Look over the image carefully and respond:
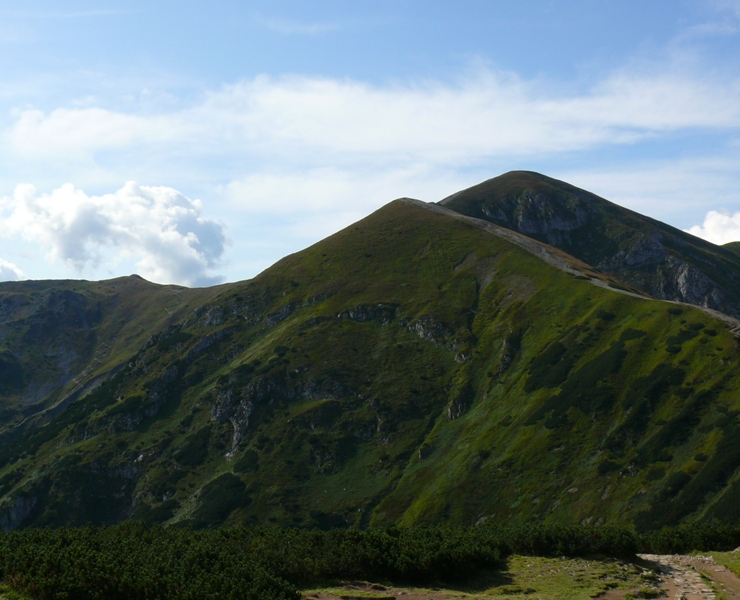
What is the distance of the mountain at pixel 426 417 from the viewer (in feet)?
338

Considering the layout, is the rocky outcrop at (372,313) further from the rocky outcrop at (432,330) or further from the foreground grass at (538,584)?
the foreground grass at (538,584)

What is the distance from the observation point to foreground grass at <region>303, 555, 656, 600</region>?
117 feet

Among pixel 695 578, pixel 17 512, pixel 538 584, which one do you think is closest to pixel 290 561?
pixel 538 584

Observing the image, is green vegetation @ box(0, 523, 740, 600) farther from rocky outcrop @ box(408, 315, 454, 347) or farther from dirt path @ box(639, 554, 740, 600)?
rocky outcrop @ box(408, 315, 454, 347)

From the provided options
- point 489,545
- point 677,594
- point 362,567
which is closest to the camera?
point 677,594

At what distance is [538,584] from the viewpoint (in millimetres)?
38625

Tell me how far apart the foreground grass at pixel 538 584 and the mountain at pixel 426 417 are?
158 feet

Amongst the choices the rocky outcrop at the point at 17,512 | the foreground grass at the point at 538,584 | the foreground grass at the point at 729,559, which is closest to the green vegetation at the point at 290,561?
the foreground grass at the point at 538,584

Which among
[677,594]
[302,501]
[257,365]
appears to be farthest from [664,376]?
[257,365]

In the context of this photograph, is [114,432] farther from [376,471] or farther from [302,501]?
[376,471]

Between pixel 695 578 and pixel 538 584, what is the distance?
35.0ft

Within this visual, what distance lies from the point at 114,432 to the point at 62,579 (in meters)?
155

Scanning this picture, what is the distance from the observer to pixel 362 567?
130ft

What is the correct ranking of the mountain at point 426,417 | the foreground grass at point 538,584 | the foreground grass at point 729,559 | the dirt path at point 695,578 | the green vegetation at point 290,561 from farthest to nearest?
the mountain at point 426,417, the foreground grass at point 729,559, the dirt path at point 695,578, the foreground grass at point 538,584, the green vegetation at point 290,561
